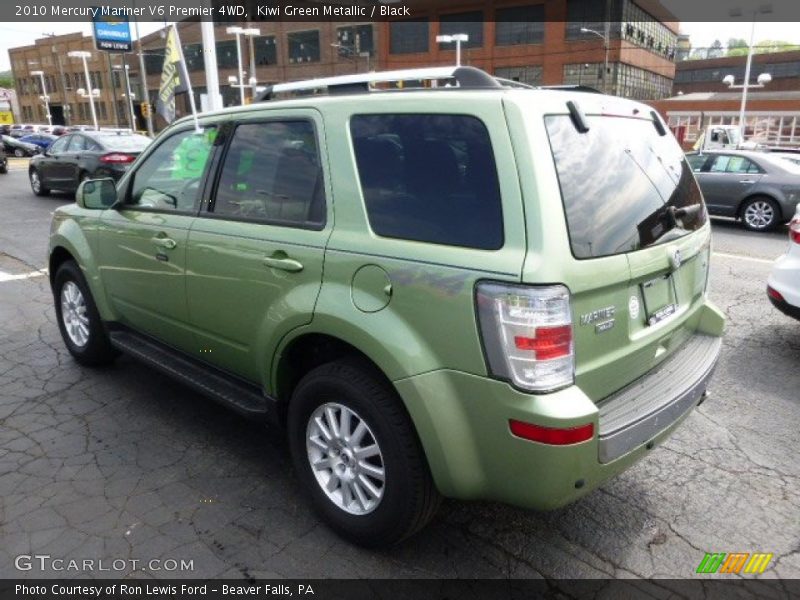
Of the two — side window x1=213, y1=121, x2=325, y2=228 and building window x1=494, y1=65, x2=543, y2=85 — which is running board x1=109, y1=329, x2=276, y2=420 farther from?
building window x1=494, y1=65, x2=543, y2=85

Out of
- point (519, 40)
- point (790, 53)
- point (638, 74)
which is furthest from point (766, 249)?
point (790, 53)

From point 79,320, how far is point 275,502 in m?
2.62

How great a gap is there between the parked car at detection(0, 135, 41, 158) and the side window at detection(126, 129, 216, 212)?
37.8m

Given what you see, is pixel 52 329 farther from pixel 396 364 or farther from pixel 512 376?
pixel 512 376

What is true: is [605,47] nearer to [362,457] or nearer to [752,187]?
[752,187]

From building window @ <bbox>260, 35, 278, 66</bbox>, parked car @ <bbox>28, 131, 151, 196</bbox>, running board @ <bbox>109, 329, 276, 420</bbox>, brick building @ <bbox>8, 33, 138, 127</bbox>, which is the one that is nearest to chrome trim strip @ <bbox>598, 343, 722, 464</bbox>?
running board @ <bbox>109, 329, 276, 420</bbox>

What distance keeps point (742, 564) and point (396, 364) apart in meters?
1.76

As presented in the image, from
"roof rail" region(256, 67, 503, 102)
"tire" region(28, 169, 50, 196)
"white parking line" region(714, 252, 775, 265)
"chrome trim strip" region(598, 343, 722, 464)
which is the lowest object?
"white parking line" region(714, 252, 775, 265)

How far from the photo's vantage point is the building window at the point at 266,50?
202 ft

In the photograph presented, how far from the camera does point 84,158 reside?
46.3 ft

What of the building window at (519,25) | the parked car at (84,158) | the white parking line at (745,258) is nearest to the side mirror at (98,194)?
the white parking line at (745,258)

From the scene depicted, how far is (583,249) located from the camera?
7.47ft

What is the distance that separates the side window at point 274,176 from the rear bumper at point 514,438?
1.00 m

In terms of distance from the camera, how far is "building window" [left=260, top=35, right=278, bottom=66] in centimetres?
6159
